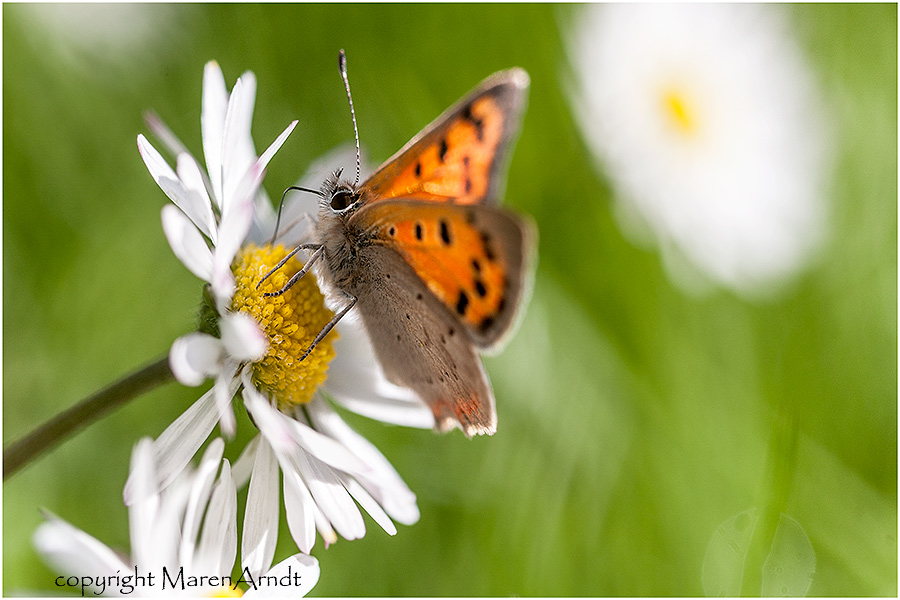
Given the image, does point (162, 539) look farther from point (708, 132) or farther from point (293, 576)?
point (708, 132)

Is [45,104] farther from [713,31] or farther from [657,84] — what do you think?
[713,31]

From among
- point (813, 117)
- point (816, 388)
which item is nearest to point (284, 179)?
point (816, 388)

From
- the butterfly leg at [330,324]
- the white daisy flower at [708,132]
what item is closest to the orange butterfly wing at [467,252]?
the butterfly leg at [330,324]

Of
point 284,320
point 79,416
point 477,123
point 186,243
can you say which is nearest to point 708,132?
point 477,123

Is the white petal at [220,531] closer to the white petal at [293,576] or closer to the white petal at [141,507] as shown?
the white petal at [293,576]

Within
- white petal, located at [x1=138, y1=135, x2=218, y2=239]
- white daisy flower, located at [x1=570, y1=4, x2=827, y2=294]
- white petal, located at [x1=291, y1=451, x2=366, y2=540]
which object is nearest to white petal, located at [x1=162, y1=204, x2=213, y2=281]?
white petal, located at [x1=138, y1=135, x2=218, y2=239]

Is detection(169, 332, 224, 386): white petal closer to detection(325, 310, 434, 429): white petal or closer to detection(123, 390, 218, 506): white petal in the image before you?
detection(123, 390, 218, 506): white petal
